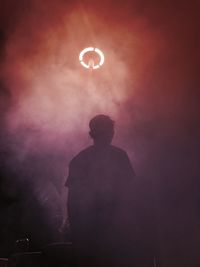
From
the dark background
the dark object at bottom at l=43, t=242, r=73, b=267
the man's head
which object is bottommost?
the dark object at bottom at l=43, t=242, r=73, b=267

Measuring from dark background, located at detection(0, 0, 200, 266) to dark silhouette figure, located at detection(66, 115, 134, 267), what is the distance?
1.57 meters

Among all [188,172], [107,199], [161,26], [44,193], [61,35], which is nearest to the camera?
[107,199]

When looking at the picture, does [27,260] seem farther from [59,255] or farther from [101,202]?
[101,202]

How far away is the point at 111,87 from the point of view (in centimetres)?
686

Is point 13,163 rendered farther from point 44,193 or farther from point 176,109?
point 176,109

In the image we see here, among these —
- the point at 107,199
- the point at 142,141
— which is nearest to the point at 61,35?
the point at 142,141

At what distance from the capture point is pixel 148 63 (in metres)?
6.52

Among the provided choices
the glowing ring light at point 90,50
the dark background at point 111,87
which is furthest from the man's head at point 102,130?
the glowing ring light at point 90,50

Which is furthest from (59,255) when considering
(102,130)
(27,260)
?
(102,130)

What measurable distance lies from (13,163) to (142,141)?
2.83 meters

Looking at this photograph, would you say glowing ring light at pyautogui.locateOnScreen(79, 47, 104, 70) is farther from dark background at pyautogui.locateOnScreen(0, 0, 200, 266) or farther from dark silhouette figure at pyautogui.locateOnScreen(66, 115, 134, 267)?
dark silhouette figure at pyautogui.locateOnScreen(66, 115, 134, 267)

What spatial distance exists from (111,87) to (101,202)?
3.28 m

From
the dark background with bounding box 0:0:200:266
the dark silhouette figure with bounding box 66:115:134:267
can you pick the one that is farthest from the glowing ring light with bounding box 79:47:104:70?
the dark silhouette figure with bounding box 66:115:134:267

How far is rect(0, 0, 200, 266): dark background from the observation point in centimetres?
621
